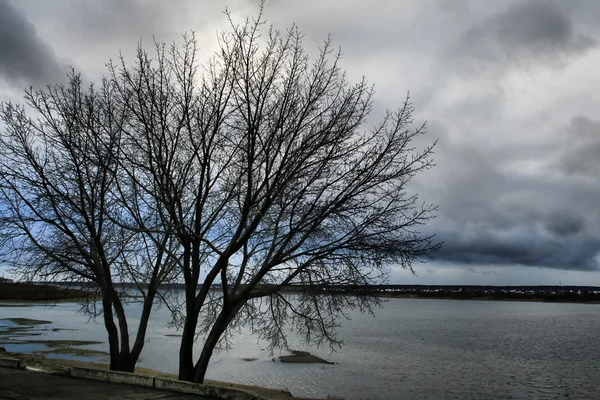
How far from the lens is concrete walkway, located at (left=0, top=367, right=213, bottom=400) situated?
9.08 metres

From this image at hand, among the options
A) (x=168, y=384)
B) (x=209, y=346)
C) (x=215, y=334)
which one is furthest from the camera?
(x=209, y=346)

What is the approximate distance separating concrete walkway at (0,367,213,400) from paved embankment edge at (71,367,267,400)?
0.54 ft

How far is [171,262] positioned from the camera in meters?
16.0

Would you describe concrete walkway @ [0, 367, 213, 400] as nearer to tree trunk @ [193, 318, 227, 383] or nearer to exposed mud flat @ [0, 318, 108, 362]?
tree trunk @ [193, 318, 227, 383]

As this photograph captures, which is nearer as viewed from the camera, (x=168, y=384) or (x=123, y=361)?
(x=168, y=384)

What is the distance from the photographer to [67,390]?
974cm

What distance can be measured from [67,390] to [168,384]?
1811 millimetres

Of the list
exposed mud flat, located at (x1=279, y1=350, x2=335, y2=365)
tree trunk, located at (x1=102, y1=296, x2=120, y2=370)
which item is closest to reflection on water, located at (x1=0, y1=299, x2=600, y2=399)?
exposed mud flat, located at (x1=279, y1=350, x2=335, y2=365)

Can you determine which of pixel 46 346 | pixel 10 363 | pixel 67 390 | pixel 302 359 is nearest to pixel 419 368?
pixel 302 359

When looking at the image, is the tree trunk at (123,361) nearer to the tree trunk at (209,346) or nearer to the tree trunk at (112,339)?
the tree trunk at (112,339)

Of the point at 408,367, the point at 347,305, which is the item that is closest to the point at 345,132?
the point at 347,305

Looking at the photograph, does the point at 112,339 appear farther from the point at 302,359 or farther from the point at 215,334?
the point at 302,359

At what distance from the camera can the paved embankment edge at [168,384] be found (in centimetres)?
913

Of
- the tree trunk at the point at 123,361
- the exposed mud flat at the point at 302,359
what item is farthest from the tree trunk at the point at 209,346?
the exposed mud flat at the point at 302,359
